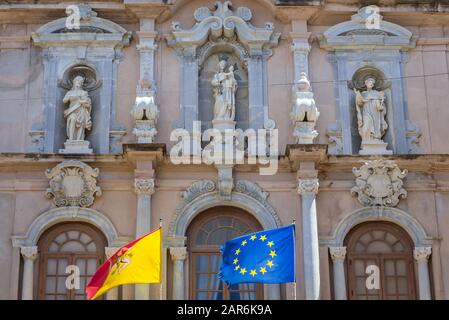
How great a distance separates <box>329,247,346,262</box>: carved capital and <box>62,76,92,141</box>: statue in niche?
5.25 metres

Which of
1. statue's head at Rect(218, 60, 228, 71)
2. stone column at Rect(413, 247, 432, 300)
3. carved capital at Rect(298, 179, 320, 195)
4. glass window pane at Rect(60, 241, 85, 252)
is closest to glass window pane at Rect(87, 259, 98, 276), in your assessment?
glass window pane at Rect(60, 241, 85, 252)

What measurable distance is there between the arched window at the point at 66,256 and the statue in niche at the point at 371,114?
216 inches

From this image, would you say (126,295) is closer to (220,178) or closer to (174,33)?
(220,178)

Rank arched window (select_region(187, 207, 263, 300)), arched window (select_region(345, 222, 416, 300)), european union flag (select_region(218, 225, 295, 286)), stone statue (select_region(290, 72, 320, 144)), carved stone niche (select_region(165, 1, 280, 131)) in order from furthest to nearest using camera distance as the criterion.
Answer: carved stone niche (select_region(165, 1, 280, 131)), stone statue (select_region(290, 72, 320, 144)), arched window (select_region(345, 222, 416, 300)), arched window (select_region(187, 207, 263, 300)), european union flag (select_region(218, 225, 295, 286))

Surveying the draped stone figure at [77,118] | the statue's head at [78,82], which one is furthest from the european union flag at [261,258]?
the statue's head at [78,82]

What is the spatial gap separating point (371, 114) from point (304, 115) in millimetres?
1449

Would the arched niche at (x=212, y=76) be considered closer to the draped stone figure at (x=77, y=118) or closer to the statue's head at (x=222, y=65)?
the statue's head at (x=222, y=65)

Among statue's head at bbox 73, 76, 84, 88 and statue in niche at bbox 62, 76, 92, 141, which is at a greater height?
statue's head at bbox 73, 76, 84, 88

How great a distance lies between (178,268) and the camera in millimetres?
18297

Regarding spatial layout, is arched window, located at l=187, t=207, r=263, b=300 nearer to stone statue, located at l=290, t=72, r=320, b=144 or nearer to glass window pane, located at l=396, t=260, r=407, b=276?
stone statue, located at l=290, t=72, r=320, b=144

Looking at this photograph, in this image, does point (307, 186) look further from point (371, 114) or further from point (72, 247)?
point (72, 247)

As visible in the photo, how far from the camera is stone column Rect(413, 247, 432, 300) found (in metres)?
18.3
